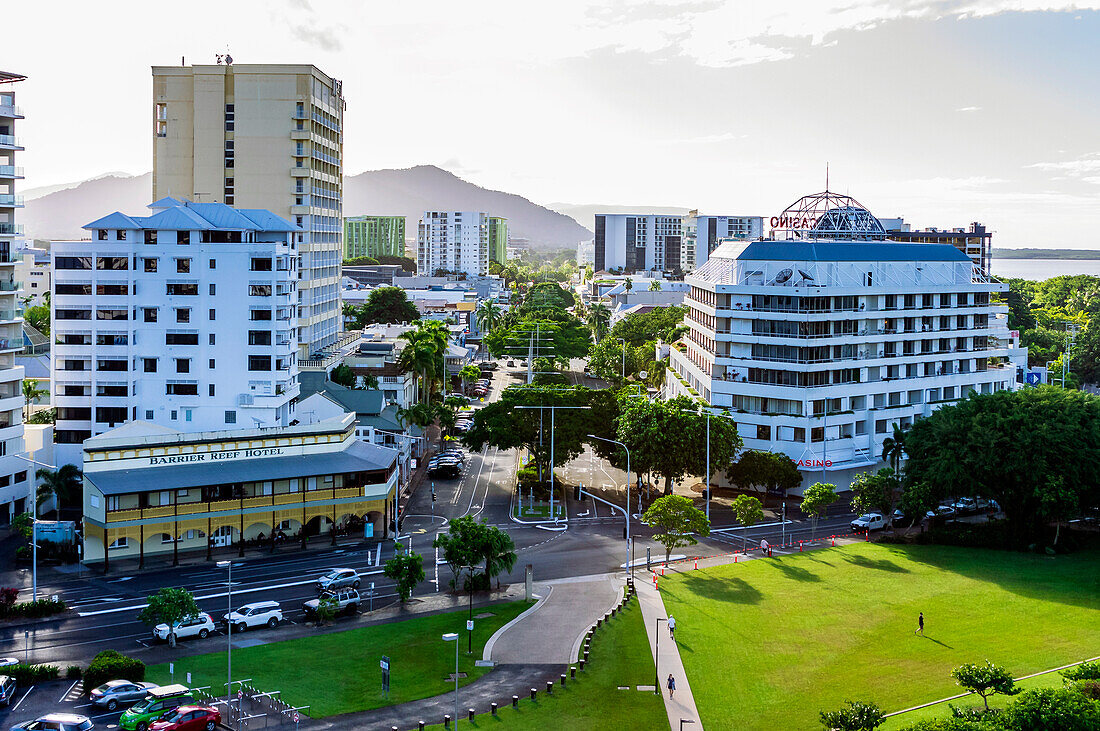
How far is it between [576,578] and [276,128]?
78260 millimetres

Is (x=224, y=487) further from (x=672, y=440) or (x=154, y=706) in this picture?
(x=672, y=440)

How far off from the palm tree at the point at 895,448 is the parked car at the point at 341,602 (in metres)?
54.0

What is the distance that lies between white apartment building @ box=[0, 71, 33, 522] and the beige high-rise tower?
41.1 meters

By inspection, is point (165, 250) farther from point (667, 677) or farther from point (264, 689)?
point (667, 677)

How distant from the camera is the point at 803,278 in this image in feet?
344

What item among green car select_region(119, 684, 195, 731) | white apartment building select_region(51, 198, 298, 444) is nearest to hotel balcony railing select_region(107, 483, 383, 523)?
white apartment building select_region(51, 198, 298, 444)

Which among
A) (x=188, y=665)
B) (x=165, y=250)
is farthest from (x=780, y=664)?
(x=165, y=250)

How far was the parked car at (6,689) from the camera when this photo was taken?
51.3 m

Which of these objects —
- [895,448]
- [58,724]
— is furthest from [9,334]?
[895,448]

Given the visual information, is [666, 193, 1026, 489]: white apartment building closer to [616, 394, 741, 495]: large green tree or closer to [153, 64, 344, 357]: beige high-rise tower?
[616, 394, 741, 495]: large green tree

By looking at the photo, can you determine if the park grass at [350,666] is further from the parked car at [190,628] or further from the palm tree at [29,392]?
the palm tree at [29,392]

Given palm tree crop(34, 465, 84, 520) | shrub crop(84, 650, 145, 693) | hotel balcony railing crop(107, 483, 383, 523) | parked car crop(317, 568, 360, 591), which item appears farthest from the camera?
palm tree crop(34, 465, 84, 520)

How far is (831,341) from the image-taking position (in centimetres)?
10388

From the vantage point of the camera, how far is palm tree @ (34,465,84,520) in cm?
8456
